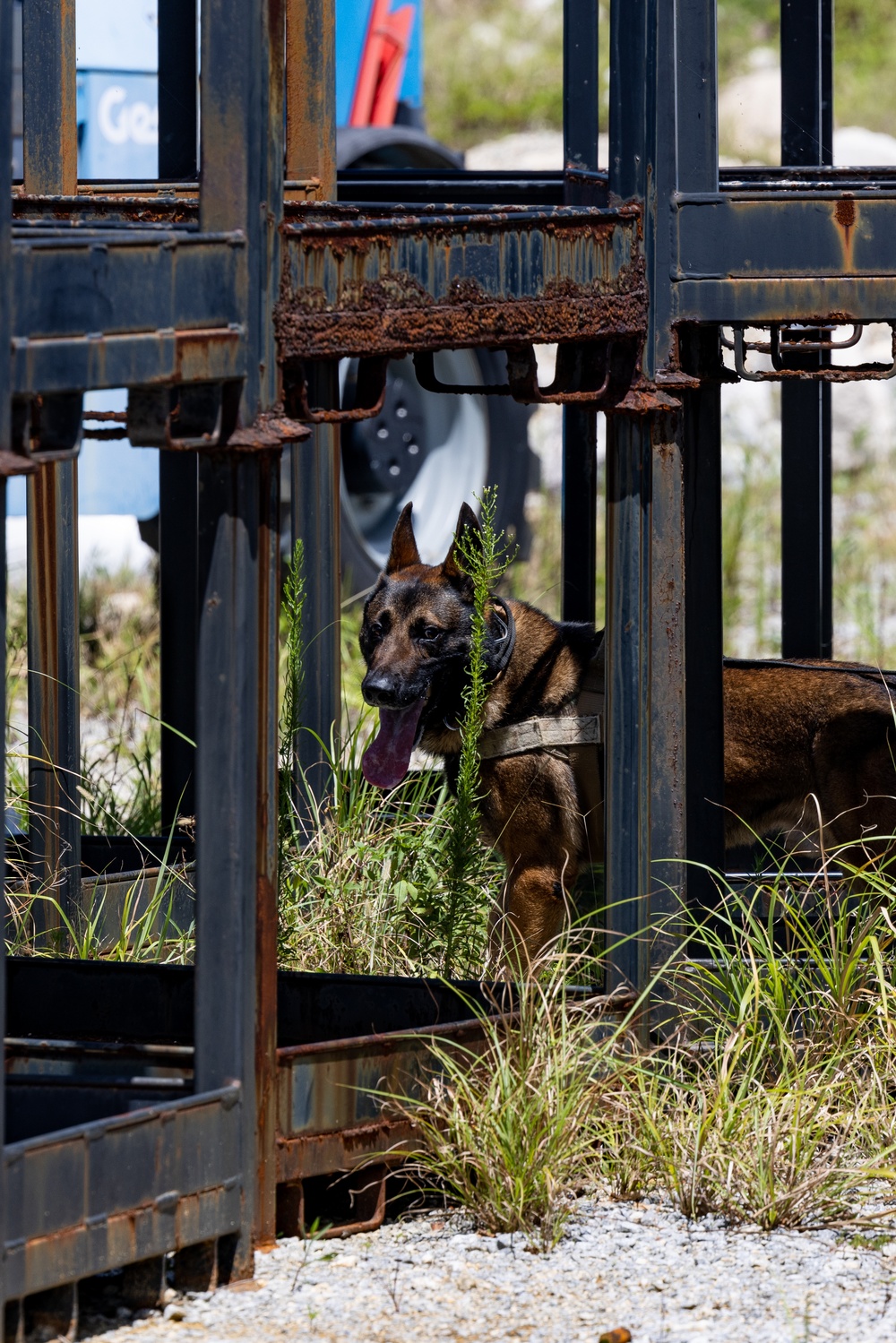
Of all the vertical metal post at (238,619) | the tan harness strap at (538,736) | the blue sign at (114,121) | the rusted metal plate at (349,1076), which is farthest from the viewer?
the blue sign at (114,121)

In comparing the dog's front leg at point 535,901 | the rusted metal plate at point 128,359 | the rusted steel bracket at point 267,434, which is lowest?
the dog's front leg at point 535,901

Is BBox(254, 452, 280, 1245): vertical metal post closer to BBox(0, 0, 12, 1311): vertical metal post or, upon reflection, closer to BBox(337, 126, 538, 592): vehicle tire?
BBox(0, 0, 12, 1311): vertical metal post

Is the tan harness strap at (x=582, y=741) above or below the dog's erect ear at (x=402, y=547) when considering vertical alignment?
below

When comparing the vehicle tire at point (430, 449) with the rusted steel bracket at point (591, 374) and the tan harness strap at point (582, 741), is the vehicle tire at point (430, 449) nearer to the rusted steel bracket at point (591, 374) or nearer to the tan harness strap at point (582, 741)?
the tan harness strap at point (582, 741)

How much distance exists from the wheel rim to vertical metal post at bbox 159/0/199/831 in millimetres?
4504

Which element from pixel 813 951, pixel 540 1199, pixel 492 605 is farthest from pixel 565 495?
pixel 540 1199

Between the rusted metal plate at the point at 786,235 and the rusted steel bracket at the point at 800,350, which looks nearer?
the rusted metal plate at the point at 786,235

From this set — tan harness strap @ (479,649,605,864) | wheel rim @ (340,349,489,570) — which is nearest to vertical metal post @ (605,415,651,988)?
tan harness strap @ (479,649,605,864)

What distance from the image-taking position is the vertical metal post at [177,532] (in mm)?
5801

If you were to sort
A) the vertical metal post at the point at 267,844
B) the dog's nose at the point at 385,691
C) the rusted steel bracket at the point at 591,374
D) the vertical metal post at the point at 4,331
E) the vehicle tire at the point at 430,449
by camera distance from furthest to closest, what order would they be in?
the vehicle tire at the point at 430,449
the dog's nose at the point at 385,691
the rusted steel bracket at the point at 591,374
the vertical metal post at the point at 267,844
the vertical metal post at the point at 4,331

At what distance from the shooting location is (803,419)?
629 centimetres

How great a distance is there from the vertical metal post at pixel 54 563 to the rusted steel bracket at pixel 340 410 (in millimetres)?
1381

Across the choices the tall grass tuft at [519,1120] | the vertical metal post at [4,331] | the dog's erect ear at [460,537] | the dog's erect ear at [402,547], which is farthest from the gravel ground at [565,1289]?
the dog's erect ear at [402,547]

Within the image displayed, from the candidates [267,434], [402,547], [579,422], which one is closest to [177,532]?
[402,547]
